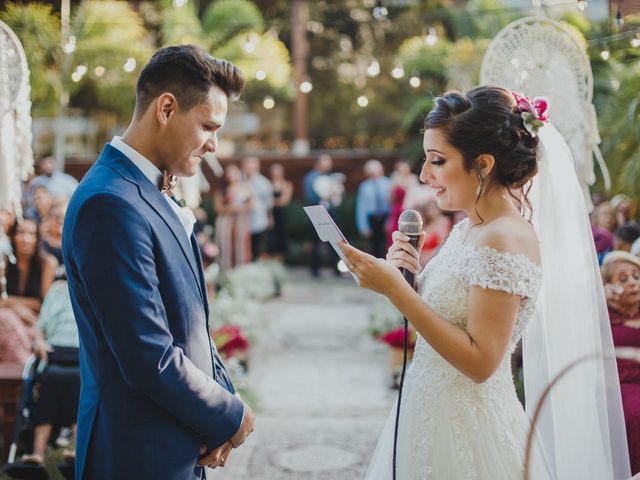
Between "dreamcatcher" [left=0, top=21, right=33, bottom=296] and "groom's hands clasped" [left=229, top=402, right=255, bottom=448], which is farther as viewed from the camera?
"dreamcatcher" [left=0, top=21, right=33, bottom=296]

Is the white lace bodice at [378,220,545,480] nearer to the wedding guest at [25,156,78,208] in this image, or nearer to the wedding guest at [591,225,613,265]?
the wedding guest at [591,225,613,265]

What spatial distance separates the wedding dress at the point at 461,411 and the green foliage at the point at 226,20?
13.2 metres

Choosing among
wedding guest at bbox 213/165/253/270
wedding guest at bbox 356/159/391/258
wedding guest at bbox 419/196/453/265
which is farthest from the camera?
wedding guest at bbox 356/159/391/258

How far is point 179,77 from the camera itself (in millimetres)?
2227

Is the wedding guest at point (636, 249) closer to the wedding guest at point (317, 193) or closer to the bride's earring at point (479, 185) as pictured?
the bride's earring at point (479, 185)

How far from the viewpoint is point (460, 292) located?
2418 millimetres

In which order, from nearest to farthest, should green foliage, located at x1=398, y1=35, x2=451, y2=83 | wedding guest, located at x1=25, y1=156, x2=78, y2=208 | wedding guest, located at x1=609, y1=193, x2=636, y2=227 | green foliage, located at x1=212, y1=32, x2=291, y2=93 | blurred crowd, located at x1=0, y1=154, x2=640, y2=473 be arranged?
blurred crowd, located at x1=0, y1=154, x2=640, y2=473 → wedding guest, located at x1=609, y1=193, x2=636, y2=227 → wedding guest, located at x1=25, y1=156, x2=78, y2=208 → green foliage, located at x1=212, y1=32, x2=291, y2=93 → green foliage, located at x1=398, y1=35, x2=451, y2=83

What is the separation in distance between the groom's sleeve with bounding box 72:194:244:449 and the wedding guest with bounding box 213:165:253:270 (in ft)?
31.9

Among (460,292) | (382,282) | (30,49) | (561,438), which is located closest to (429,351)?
(460,292)

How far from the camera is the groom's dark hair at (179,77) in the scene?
2.22 meters

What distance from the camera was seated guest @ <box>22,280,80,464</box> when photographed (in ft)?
15.6

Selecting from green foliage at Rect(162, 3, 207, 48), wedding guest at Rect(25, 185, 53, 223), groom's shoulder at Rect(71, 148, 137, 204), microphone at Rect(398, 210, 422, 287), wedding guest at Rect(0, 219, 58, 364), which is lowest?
Result: wedding guest at Rect(0, 219, 58, 364)

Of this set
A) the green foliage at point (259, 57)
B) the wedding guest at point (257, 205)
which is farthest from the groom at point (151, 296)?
the green foliage at point (259, 57)

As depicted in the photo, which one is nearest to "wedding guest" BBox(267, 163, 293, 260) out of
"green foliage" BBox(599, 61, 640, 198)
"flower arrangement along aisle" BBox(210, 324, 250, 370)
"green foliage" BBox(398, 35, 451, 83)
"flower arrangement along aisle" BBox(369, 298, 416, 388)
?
"green foliage" BBox(398, 35, 451, 83)
